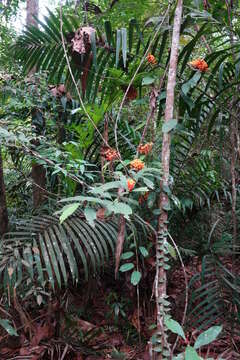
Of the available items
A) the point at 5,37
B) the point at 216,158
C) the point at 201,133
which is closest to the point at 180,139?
the point at 201,133

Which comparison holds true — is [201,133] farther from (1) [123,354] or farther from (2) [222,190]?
(1) [123,354]

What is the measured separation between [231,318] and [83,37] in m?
1.39

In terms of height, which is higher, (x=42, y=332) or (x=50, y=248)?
(x=50, y=248)

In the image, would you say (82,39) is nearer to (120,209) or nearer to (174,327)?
(120,209)

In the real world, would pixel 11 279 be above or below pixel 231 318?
above

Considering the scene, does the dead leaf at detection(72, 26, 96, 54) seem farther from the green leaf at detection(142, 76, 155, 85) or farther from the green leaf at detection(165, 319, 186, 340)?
the green leaf at detection(165, 319, 186, 340)

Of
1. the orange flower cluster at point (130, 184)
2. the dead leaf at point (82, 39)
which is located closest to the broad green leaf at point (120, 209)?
the orange flower cluster at point (130, 184)

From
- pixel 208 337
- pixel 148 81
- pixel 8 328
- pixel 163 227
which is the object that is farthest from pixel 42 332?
pixel 148 81

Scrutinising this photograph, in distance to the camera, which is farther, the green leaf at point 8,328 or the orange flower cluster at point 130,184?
the green leaf at point 8,328

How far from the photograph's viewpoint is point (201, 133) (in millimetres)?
1884

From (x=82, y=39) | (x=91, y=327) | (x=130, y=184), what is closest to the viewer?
(x=130, y=184)

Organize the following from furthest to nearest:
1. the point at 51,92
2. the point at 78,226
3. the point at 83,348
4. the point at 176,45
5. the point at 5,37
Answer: the point at 5,37
the point at 51,92
the point at 83,348
the point at 78,226
the point at 176,45

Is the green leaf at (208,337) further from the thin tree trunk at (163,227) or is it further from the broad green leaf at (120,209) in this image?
the broad green leaf at (120,209)

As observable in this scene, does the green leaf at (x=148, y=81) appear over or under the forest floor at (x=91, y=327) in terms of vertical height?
over
